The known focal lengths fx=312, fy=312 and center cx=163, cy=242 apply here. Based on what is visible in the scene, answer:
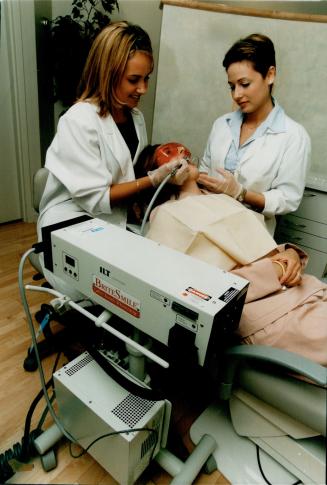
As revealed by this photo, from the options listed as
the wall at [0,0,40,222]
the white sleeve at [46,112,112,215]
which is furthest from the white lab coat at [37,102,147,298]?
the wall at [0,0,40,222]

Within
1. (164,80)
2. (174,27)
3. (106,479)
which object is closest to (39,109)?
(164,80)

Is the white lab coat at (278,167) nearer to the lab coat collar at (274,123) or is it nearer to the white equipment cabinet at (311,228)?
the lab coat collar at (274,123)

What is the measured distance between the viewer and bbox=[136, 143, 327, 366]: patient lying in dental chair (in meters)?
0.92

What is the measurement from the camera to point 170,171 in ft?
4.24

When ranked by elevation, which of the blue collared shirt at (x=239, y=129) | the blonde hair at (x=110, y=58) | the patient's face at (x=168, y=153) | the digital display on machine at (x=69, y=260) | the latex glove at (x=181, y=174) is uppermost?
the blonde hair at (x=110, y=58)

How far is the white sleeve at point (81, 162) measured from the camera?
1.12 metres

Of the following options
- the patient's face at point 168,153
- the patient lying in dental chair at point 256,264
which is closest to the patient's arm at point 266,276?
the patient lying in dental chair at point 256,264

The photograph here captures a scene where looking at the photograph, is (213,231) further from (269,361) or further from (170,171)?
(269,361)

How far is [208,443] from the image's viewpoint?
1.07 metres

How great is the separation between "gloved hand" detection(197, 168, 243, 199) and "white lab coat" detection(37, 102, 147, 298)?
1.22 feet

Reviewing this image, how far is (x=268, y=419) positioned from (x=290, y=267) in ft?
1.65

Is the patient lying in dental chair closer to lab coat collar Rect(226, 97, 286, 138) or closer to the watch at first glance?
the watch

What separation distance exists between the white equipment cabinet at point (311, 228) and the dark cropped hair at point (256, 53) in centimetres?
88

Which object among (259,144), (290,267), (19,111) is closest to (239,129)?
(259,144)
